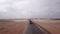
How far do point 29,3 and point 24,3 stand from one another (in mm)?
51

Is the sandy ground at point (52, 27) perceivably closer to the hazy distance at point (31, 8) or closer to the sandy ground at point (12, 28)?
the sandy ground at point (12, 28)

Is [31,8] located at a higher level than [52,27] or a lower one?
higher

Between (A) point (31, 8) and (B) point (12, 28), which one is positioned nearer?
(B) point (12, 28)

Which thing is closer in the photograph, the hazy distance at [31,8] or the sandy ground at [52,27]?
the sandy ground at [52,27]

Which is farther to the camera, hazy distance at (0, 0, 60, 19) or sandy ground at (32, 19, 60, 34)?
hazy distance at (0, 0, 60, 19)

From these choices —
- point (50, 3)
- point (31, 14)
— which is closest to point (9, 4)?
point (31, 14)

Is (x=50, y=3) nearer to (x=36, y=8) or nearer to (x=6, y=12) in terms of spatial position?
(x=36, y=8)

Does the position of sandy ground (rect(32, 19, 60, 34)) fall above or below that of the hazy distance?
below

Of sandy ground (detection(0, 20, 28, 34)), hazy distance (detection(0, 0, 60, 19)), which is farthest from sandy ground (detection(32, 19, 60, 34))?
hazy distance (detection(0, 0, 60, 19))

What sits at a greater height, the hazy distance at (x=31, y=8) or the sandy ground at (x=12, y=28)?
the hazy distance at (x=31, y=8)

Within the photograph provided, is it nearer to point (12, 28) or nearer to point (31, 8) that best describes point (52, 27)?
point (12, 28)

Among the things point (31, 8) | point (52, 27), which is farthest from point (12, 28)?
point (31, 8)

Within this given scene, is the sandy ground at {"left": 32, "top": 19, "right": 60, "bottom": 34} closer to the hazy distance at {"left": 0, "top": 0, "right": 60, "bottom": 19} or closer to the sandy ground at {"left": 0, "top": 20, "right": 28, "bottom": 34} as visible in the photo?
the sandy ground at {"left": 0, "top": 20, "right": 28, "bottom": 34}

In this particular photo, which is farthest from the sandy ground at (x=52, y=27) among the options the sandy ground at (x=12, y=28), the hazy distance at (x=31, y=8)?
the hazy distance at (x=31, y=8)
